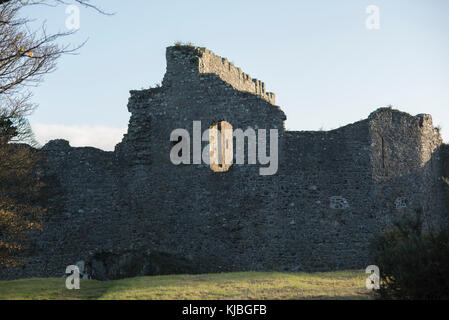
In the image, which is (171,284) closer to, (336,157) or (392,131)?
(336,157)

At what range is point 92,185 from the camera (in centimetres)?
1794

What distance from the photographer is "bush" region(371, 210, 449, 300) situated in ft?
29.8

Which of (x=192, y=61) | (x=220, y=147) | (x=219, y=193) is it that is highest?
(x=192, y=61)

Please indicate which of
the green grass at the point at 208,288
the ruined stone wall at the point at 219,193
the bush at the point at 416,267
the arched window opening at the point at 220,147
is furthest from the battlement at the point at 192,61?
the bush at the point at 416,267

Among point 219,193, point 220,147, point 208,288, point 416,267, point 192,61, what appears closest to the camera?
point 416,267

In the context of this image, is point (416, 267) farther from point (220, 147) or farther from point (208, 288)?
point (220, 147)

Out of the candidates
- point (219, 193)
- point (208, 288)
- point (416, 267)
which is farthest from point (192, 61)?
point (416, 267)

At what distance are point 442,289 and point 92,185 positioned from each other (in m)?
12.1

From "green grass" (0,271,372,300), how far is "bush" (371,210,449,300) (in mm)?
720

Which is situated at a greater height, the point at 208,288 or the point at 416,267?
the point at 416,267

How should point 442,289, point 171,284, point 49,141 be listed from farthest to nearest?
1. point 49,141
2. point 171,284
3. point 442,289

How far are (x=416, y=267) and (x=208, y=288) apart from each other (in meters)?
4.23

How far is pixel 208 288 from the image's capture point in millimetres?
11133

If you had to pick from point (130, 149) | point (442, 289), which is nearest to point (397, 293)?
point (442, 289)
